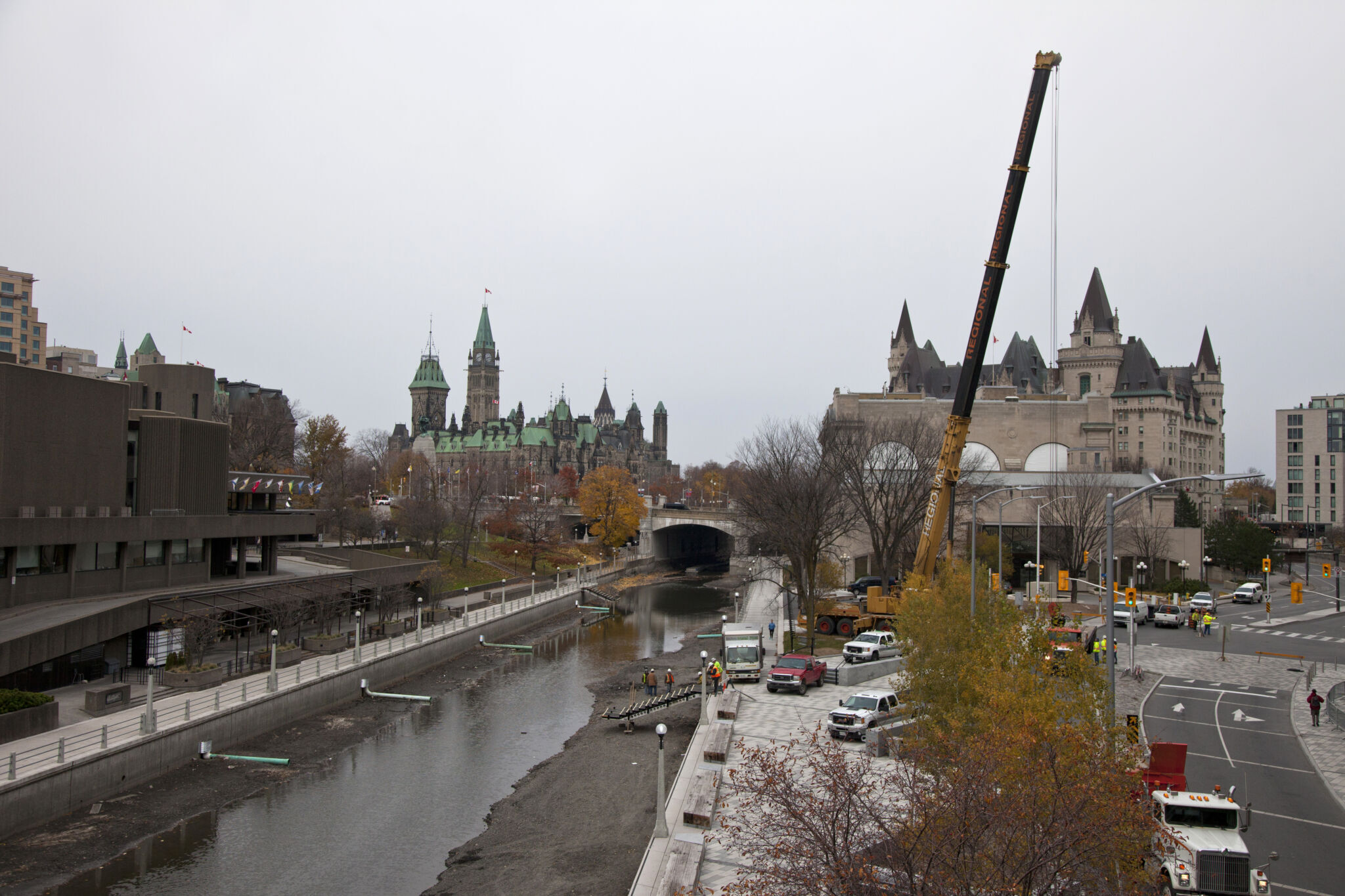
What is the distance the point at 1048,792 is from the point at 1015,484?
6513cm

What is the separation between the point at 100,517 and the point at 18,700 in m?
13.7

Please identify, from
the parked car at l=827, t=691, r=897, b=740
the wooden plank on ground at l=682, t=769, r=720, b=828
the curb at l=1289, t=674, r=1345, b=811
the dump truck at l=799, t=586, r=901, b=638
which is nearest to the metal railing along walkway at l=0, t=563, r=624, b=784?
the wooden plank on ground at l=682, t=769, r=720, b=828

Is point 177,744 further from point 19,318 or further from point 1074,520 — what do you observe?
point 19,318

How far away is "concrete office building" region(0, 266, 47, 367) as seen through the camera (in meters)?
112

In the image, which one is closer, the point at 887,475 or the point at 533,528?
the point at 887,475

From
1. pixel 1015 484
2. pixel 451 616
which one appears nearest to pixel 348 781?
pixel 451 616

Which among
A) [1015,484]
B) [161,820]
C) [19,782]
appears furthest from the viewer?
[1015,484]

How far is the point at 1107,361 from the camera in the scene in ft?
401

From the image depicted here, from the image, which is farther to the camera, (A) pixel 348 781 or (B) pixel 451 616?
(B) pixel 451 616

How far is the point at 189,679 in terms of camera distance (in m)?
31.2

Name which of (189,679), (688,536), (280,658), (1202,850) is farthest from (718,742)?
(688,536)

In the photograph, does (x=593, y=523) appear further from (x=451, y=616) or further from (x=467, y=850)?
(x=467, y=850)

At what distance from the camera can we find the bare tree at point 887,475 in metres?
55.5

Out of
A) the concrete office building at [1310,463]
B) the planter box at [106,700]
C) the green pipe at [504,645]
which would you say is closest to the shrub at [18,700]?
the planter box at [106,700]
